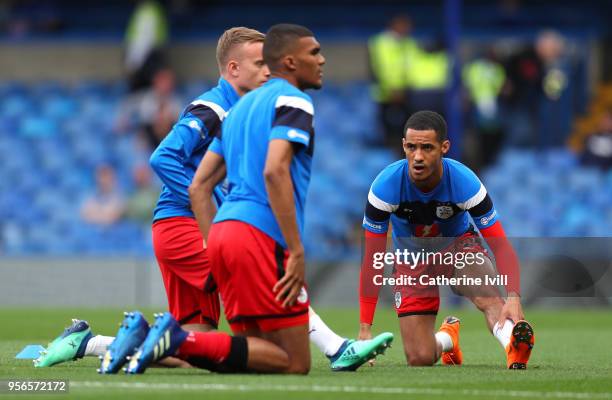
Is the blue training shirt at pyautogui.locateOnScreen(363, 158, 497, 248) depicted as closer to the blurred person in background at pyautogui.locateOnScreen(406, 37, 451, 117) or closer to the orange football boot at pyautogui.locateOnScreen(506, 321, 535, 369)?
the orange football boot at pyautogui.locateOnScreen(506, 321, 535, 369)

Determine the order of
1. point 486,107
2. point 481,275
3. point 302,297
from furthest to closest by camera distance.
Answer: point 486,107 < point 481,275 < point 302,297

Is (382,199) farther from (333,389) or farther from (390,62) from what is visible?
(390,62)

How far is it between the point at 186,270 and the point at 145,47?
14989 mm

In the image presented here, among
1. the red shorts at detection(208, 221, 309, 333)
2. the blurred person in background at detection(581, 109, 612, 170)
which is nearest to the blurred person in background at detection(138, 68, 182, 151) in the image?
the blurred person in background at detection(581, 109, 612, 170)

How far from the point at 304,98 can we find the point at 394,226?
2502mm

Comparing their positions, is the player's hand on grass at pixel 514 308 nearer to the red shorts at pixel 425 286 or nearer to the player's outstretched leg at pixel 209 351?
the red shorts at pixel 425 286

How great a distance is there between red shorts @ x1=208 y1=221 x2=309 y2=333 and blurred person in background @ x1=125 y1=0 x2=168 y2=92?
15.9m

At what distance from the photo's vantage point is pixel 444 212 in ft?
31.2

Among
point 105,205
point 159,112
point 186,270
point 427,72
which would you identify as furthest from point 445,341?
point 159,112

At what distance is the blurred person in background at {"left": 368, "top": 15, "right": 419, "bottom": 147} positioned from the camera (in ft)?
67.9

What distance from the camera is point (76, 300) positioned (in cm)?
1934

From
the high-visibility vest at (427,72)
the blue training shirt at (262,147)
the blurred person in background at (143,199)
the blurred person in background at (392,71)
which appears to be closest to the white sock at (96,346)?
the blue training shirt at (262,147)

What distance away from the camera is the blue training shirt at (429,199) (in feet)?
30.6

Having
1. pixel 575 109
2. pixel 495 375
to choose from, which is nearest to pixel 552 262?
pixel 575 109
